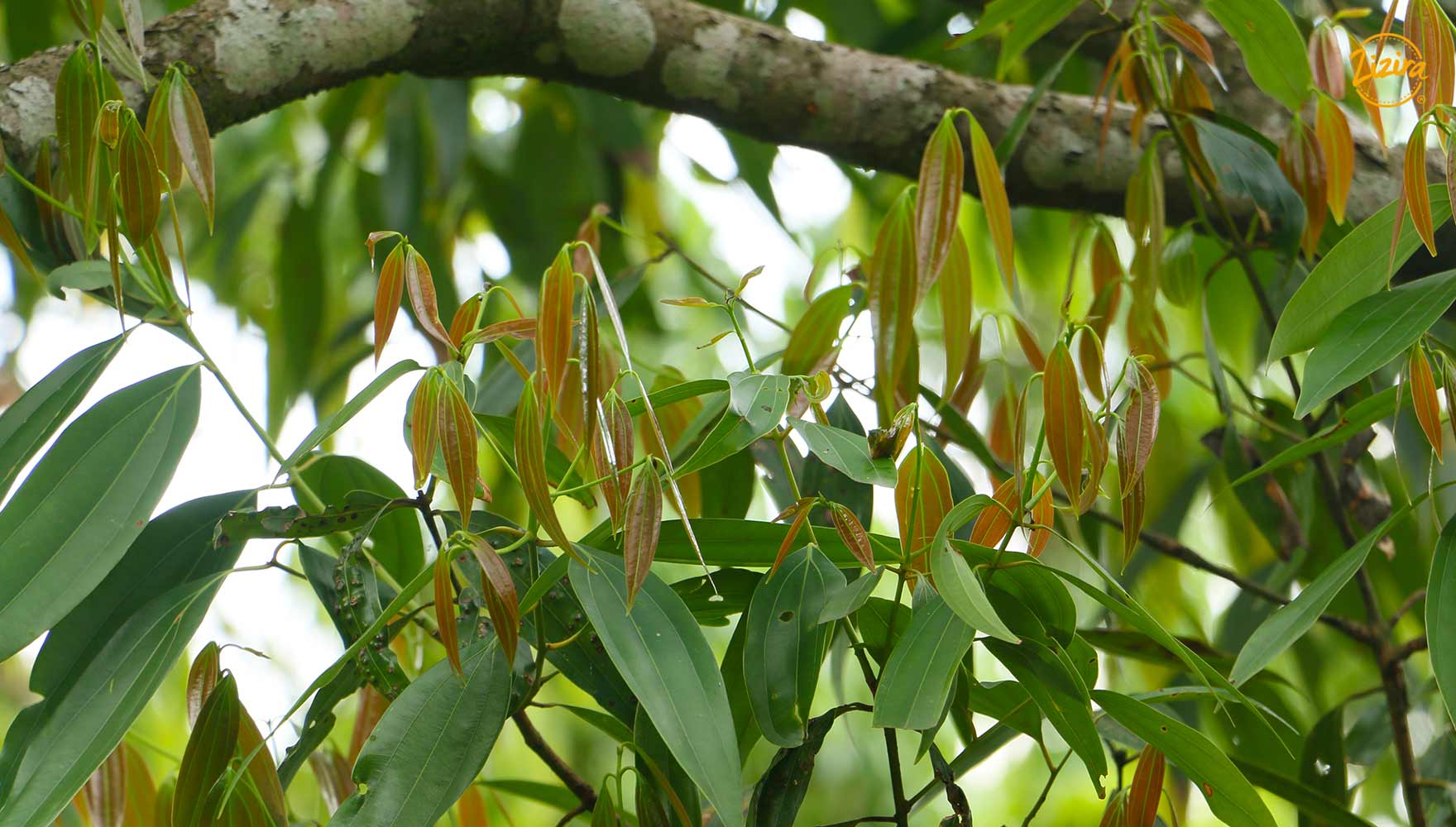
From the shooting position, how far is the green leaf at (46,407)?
18.5 inches

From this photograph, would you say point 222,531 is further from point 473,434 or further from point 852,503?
point 852,503

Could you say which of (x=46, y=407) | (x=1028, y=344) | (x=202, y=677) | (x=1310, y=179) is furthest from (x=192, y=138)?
(x=1310, y=179)

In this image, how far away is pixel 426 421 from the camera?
0.36m

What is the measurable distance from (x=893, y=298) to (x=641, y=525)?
21cm

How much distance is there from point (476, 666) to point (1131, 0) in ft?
2.55

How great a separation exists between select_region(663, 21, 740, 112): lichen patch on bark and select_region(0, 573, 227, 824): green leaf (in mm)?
449

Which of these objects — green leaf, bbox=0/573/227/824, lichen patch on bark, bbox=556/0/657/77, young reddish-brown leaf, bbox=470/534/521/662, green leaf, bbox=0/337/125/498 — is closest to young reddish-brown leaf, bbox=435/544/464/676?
young reddish-brown leaf, bbox=470/534/521/662

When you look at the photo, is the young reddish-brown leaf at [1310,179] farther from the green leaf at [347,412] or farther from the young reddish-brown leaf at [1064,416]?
the green leaf at [347,412]

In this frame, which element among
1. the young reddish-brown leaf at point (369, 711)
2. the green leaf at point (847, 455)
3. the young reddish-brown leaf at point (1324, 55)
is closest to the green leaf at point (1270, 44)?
the young reddish-brown leaf at point (1324, 55)

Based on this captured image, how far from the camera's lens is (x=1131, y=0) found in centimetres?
91

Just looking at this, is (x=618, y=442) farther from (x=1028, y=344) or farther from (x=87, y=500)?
(x=1028, y=344)

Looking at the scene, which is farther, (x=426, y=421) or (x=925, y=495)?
(x=925, y=495)

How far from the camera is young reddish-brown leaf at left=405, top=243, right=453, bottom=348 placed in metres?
0.37

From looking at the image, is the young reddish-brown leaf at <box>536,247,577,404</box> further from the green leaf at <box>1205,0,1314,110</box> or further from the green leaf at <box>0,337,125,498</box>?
the green leaf at <box>1205,0,1314,110</box>
